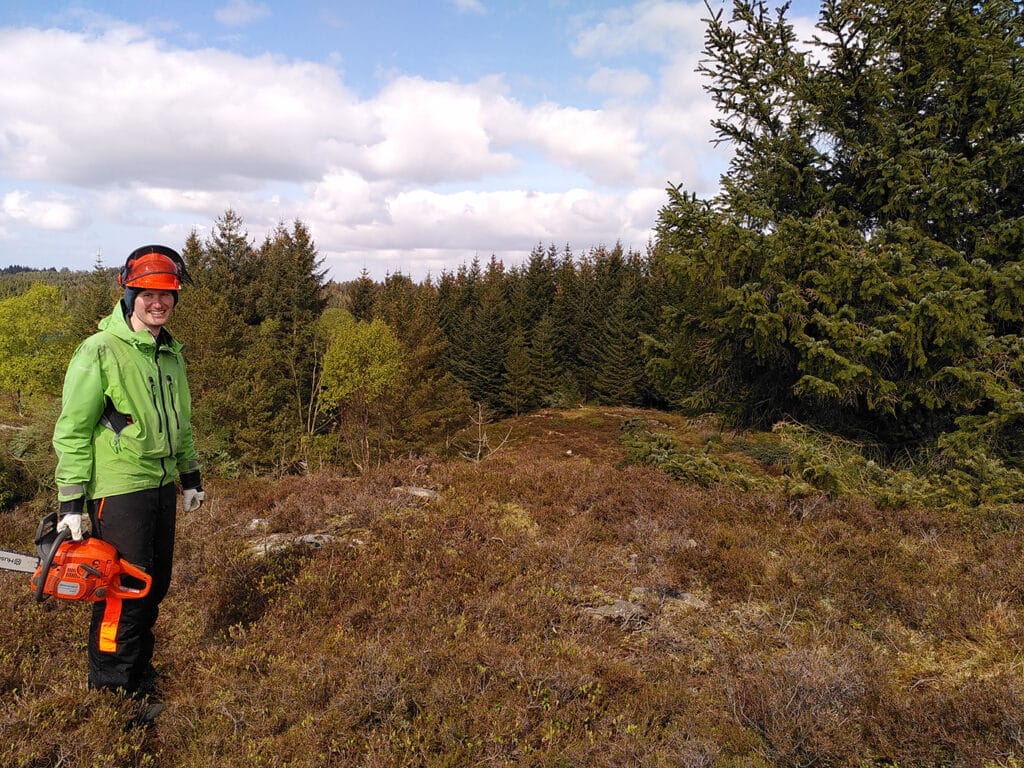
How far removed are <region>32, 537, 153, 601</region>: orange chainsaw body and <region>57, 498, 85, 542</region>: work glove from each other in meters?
0.08

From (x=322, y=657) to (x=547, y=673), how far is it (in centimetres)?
158

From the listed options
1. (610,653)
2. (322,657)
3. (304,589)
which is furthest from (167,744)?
(610,653)

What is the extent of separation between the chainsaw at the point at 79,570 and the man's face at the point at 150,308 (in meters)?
1.24

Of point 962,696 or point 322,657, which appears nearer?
point 962,696

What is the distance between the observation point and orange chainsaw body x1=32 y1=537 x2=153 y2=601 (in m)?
2.98

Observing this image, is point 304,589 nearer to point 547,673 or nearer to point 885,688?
point 547,673

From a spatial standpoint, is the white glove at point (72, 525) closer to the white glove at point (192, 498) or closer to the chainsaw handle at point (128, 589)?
the chainsaw handle at point (128, 589)

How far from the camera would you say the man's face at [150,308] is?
3382 millimetres

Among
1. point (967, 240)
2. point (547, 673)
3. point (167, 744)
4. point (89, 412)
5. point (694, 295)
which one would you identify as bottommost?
point (167, 744)

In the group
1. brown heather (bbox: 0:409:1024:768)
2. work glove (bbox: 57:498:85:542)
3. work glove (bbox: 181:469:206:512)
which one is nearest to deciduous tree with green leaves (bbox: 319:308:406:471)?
→ brown heather (bbox: 0:409:1024:768)

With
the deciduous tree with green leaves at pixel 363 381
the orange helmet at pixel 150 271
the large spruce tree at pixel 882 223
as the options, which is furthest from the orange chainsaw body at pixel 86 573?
the deciduous tree with green leaves at pixel 363 381

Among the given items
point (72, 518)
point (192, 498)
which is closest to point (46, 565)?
point (72, 518)

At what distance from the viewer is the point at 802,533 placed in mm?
6047

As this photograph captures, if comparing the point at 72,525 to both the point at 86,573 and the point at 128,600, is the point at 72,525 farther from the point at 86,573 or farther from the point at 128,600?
the point at 128,600
